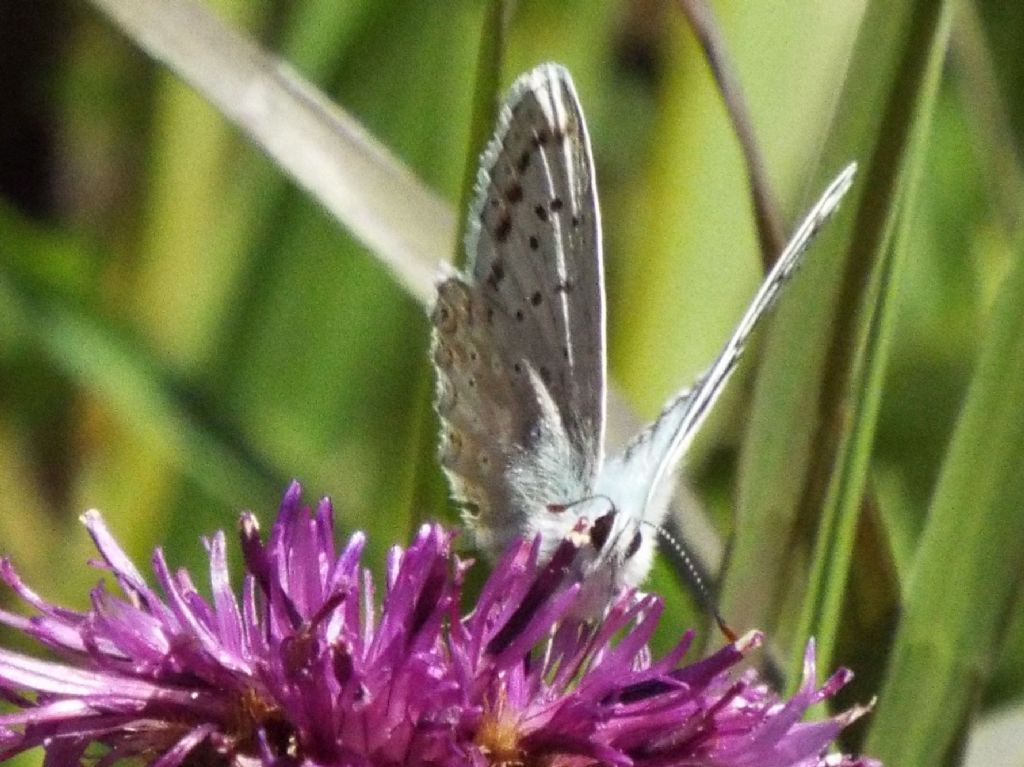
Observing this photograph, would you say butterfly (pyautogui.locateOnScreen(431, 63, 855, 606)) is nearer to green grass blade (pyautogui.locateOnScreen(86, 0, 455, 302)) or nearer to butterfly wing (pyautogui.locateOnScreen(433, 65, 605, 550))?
butterfly wing (pyautogui.locateOnScreen(433, 65, 605, 550))

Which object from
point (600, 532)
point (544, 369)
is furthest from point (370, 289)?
point (600, 532)

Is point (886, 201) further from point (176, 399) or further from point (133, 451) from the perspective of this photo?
point (133, 451)

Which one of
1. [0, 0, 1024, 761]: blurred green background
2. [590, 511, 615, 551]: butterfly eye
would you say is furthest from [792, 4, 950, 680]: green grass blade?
[0, 0, 1024, 761]: blurred green background

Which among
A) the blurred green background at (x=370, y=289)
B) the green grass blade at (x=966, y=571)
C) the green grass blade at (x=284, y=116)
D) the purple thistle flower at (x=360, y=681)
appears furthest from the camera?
the blurred green background at (x=370, y=289)

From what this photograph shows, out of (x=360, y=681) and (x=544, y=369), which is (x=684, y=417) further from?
(x=360, y=681)

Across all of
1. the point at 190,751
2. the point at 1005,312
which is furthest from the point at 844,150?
the point at 190,751

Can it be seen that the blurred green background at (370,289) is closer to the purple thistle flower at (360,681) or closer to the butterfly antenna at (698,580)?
the butterfly antenna at (698,580)

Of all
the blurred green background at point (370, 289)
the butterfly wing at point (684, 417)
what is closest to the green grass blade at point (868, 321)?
the butterfly wing at point (684, 417)
